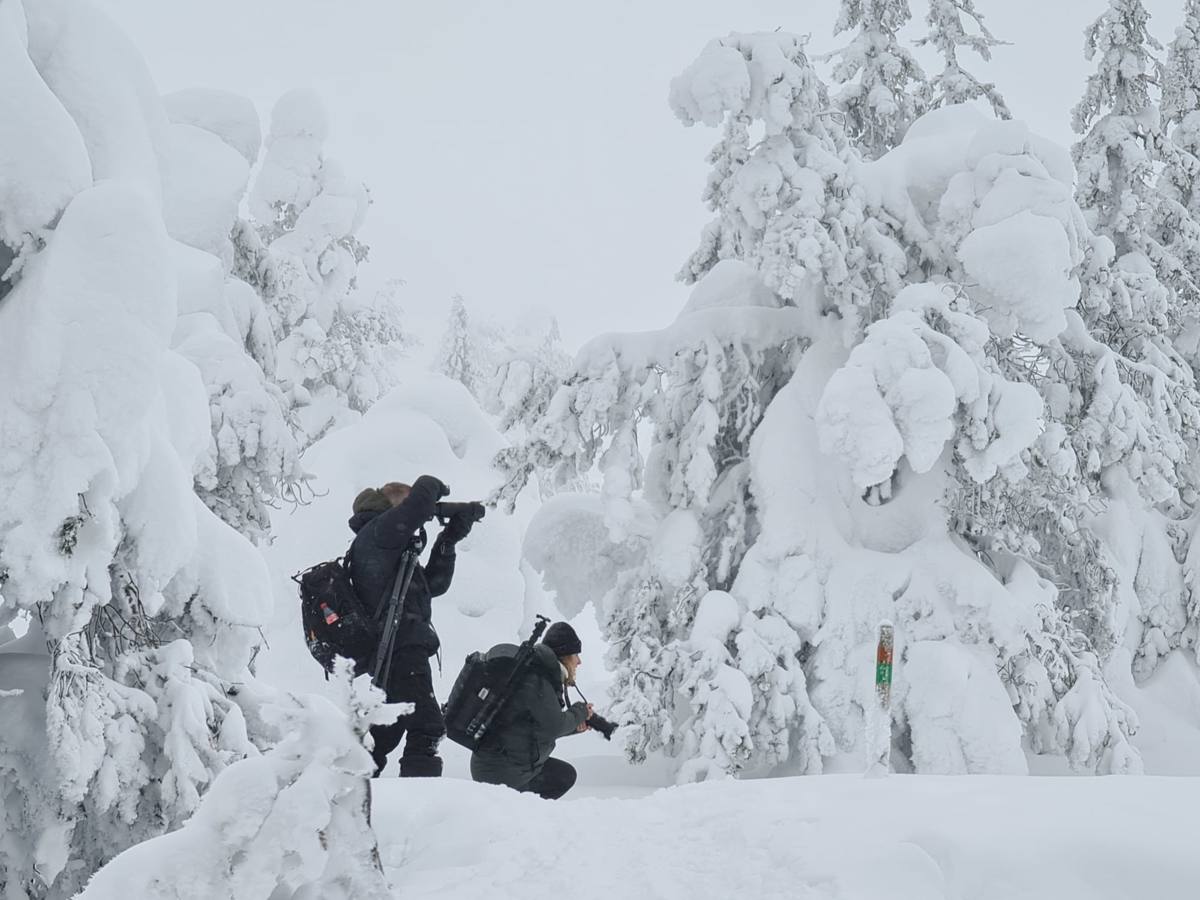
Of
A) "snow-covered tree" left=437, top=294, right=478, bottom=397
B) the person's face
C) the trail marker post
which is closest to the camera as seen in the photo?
the trail marker post

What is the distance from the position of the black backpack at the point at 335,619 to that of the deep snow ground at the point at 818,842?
1.04 metres

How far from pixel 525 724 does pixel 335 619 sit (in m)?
1.35

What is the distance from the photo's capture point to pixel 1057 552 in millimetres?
12039

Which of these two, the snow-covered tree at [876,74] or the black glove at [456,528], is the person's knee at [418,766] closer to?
the black glove at [456,528]

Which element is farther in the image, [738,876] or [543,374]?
[543,374]

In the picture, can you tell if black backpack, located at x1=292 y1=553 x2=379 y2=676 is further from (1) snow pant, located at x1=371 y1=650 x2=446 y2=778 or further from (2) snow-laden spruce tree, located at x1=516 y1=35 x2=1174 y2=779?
(2) snow-laden spruce tree, located at x1=516 y1=35 x2=1174 y2=779

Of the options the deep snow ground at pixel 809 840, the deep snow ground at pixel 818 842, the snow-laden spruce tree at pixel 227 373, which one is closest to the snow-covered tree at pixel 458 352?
the snow-laden spruce tree at pixel 227 373

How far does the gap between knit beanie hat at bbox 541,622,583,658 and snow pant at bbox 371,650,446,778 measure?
0.79 metres

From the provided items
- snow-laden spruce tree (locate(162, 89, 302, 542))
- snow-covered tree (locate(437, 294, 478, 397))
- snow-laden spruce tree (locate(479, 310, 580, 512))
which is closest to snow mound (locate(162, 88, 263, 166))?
snow-laden spruce tree (locate(162, 89, 302, 542))

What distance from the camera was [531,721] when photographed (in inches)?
256

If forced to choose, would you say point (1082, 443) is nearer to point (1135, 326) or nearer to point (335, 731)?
point (1135, 326)

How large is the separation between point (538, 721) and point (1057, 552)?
7.93 metres

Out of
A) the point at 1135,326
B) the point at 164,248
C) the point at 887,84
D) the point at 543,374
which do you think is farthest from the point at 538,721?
the point at 887,84

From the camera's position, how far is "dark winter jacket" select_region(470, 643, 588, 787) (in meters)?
6.40
